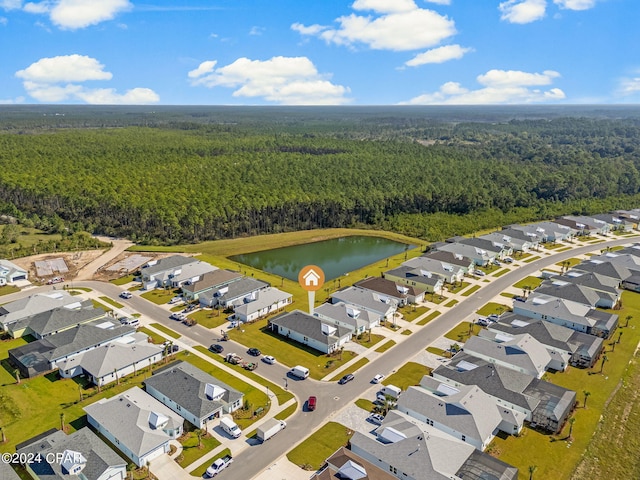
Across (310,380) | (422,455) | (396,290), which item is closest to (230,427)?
(310,380)

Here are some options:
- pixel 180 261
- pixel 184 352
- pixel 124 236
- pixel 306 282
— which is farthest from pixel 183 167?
pixel 184 352

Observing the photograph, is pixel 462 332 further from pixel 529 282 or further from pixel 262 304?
pixel 262 304

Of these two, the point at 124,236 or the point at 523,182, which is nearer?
the point at 124,236

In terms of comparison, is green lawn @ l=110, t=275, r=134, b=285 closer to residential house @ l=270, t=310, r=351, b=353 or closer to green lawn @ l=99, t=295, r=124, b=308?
green lawn @ l=99, t=295, r=124, b=308

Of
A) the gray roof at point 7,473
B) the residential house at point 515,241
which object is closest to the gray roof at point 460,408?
the gray roof at point 7,473

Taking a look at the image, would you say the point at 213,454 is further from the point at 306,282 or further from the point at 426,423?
the point at 306,282

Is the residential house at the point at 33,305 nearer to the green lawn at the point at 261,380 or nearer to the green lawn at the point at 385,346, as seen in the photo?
the green lawn at the point at 261,380
